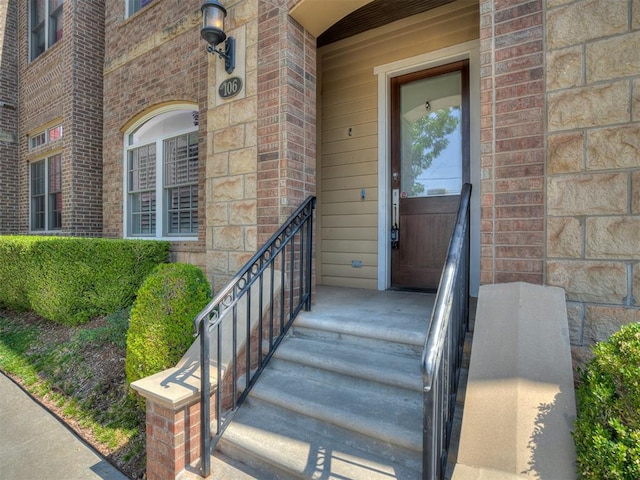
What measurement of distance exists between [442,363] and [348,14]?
3327 millimetres

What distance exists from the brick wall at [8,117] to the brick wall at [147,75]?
3.46 meters

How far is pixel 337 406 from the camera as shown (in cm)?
218

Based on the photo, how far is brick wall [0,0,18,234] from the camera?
755 cm

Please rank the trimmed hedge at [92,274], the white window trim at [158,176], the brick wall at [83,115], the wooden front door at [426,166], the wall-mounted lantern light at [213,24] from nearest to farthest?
the wall-mounted lantern light at [213,24], the wooden front door at [426,166], the trimmed hedge at [92,274], the white window trim at [158,176], the brick wall at [83,115]

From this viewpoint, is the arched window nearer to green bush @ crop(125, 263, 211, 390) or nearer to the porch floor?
green bush @ crop(125, 263, 211, 390)

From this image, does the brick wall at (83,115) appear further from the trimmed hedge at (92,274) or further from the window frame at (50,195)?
the trimmed hedge at (92,274)

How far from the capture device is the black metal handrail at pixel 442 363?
141 cm

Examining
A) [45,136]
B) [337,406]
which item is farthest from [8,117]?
[337,406]

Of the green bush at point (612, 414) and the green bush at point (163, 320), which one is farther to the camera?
the green bush at point (163, 320)

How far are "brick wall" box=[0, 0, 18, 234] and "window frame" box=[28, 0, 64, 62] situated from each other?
624 mm

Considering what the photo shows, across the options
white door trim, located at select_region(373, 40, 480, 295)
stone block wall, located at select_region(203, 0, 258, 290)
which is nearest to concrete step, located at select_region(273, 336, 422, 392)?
stone block wall, located at select_region(203, 0, 258, 290)

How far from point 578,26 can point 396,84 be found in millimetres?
2312

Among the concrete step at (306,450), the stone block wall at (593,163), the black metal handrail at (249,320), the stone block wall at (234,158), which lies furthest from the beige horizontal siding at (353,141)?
the concrete step at (306,450)

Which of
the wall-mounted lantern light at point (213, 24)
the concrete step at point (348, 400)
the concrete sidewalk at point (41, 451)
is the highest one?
the wall-mounted lantern light at point (213, 24)
